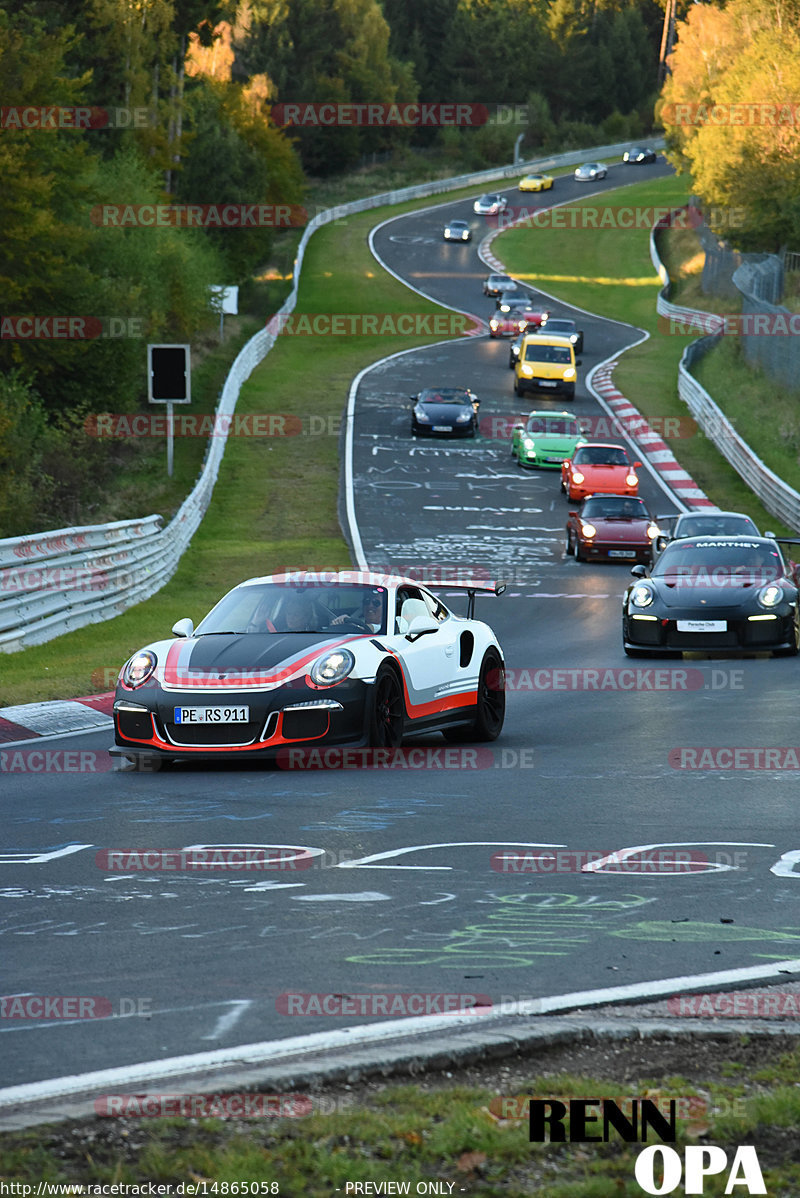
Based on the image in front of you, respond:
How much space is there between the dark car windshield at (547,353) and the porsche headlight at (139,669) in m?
41.6

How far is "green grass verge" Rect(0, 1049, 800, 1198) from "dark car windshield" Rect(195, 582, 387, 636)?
8296 millimetres

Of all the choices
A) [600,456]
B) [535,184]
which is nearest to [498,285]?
[600,456]

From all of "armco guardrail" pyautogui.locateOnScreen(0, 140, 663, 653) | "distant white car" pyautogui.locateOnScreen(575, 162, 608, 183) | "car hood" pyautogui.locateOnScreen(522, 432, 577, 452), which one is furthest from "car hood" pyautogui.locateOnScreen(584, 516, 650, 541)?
"distant white car" pyautogui.locateOnScreen(575, 162, 608, 183)

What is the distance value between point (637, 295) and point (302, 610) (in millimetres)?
71132

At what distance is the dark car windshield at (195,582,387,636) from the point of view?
41.7 feet

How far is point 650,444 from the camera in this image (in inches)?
1855

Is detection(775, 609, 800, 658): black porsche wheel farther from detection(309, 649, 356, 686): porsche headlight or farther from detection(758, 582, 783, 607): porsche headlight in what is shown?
detection(309, 649, 356, 686): porsche headlight

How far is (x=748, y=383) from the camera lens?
167 feet

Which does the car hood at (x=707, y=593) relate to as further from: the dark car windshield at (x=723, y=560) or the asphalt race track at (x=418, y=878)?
the asphalt race track at (x=418, y=878)

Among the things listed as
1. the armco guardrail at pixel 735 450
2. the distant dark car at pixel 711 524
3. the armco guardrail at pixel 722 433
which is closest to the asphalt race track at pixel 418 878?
the distant dark car at pixel 711 524

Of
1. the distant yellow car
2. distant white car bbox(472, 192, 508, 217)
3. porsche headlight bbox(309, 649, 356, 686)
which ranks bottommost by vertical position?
porsche headlight bbox(309, 649, 356, 686)

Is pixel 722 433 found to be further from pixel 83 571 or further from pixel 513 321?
pixel 83 571

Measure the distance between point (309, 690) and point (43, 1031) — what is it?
6.44 metres

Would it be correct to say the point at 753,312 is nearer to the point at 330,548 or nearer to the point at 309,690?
the point at 330,548
